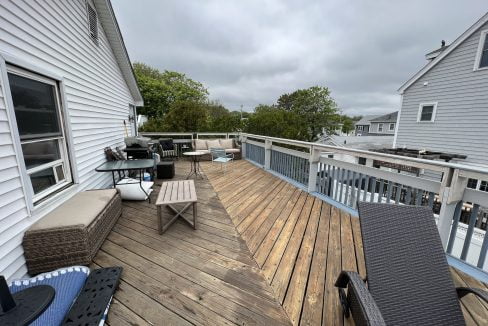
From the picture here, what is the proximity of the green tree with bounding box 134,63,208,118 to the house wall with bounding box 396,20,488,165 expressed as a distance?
1399 centimetres

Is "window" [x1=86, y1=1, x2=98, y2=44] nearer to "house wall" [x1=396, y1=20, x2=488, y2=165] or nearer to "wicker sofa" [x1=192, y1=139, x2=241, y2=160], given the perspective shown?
"wicker sofa" [x1=192, y1=139, x2=241, y2=160]

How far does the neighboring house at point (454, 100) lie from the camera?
639 centimetres

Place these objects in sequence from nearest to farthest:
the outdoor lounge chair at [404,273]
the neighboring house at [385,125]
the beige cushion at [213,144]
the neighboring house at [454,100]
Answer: the outdoor lounge chair at [404,273] < the neighboring house at [454,100] < the beige cushion at [213,144] < the neighboring house at [385,125]

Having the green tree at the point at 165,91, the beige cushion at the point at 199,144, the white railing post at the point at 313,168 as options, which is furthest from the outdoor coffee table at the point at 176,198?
the green tree at the point at 165,91

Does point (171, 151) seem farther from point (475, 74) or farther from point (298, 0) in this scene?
point (475, 74)

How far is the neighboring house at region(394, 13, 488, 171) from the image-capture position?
639 centimetres

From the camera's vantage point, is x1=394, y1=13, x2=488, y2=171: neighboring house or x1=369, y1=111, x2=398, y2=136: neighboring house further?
x1=369, y1=111, x2=398, y2=136: neighboring house

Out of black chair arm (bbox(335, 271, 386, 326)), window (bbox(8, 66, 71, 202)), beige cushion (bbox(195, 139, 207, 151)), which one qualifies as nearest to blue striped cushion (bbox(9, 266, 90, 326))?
window (bbox(8, 66, 71, 202))

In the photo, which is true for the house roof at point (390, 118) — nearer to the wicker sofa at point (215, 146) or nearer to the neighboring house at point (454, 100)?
the neighboring house at point (454, 100)

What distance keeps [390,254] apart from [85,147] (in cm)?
451

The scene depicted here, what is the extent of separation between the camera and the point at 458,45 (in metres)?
6.79

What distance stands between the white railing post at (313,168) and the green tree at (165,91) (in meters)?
13.8

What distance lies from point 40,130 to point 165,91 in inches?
675

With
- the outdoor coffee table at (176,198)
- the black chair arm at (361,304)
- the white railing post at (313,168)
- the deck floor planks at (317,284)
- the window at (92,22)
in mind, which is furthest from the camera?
the window at (92,22)
